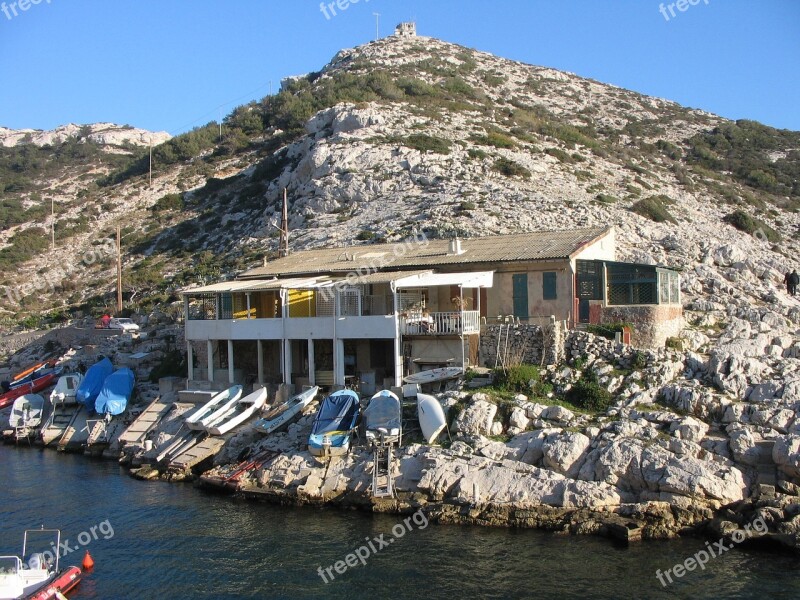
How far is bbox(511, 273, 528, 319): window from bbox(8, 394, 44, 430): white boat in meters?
24.2

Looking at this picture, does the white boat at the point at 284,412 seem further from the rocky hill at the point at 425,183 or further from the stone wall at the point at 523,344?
the rocky hill at the point at 425,183

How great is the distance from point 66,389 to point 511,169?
37056 millimetres

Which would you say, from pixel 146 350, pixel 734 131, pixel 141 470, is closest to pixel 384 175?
pixel 146 350

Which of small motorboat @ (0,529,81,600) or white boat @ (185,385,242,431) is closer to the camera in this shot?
small motorboat @ (0,529,81,600)

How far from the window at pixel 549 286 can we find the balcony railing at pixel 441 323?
3007mm

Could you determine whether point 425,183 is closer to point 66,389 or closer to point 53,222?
point 66,389

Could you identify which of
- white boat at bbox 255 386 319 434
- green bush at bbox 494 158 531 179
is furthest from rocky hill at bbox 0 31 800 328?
white boat at bbox 255 386 319 434

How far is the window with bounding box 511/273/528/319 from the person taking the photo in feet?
99.3

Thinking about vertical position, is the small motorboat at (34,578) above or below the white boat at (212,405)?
below

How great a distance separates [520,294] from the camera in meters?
30.4

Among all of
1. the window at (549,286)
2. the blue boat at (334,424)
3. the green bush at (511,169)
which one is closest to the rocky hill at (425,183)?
the green bush at (511,169)

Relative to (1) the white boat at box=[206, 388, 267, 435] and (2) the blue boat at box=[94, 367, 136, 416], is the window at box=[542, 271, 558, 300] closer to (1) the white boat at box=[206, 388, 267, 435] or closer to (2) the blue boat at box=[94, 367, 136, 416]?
(1) the white boat at box=[206, 388, 267, 435]

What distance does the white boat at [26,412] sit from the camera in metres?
35.2

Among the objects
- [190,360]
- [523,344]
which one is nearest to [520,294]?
[523,344]
